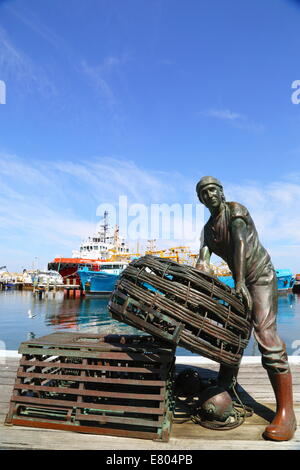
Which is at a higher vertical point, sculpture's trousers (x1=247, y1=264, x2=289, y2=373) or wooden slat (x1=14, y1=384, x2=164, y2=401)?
sculpture's trousers (x1=247, y1=264, x2=289, y2=373)

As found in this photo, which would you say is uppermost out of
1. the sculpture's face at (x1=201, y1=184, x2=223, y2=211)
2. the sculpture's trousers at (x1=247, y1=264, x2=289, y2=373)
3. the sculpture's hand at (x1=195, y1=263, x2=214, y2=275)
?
the sculpture's face at (x1=201, y1=184, x2=223, y2=211)

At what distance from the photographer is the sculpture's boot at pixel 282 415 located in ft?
9.41

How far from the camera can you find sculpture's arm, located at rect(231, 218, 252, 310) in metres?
3.01

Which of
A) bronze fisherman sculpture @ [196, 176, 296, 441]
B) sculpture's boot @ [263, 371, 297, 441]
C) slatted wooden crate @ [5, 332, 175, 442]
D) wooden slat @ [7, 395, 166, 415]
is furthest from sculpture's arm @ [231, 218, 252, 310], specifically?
wooden slat @ [7, 395, 166, 415]

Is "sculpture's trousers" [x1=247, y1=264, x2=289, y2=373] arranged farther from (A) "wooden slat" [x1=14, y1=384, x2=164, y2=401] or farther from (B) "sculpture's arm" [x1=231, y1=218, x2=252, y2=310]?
(A) "wooden slat" [x1=14, y1=384, x2=164, y2=401]

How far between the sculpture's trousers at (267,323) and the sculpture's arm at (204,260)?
19.1 inches

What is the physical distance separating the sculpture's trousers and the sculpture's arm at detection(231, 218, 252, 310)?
0.63 ft

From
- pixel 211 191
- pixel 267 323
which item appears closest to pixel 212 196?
pixel 211 191

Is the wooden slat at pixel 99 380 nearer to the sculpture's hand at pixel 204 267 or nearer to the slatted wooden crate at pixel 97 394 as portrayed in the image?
the slatted wooden crate at pixel 97 394

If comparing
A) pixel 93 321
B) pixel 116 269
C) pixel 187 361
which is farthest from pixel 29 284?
pixel 187 361

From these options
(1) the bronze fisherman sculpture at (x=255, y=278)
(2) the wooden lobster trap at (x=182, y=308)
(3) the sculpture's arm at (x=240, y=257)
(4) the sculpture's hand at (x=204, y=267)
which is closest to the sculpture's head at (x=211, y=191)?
(1) the bronze fisherman sculpture at (x=255, y=278)

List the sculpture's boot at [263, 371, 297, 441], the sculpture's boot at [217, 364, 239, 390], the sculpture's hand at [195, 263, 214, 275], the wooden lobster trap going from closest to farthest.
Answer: the wooden lobster trap, the sculpture's boot at [263, 371, 297, 441], the sculpture's hand at [195, 263, 214, 275], the sculpture's boot at [217, 364, 239, 390]

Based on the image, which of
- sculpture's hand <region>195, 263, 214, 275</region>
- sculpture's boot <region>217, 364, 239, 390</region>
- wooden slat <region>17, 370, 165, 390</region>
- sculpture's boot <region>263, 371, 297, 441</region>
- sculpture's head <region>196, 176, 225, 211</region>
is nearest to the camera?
sculpture's boot <region>263, 371, 297, 441</region>

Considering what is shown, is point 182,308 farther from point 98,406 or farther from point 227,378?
point 227,378
